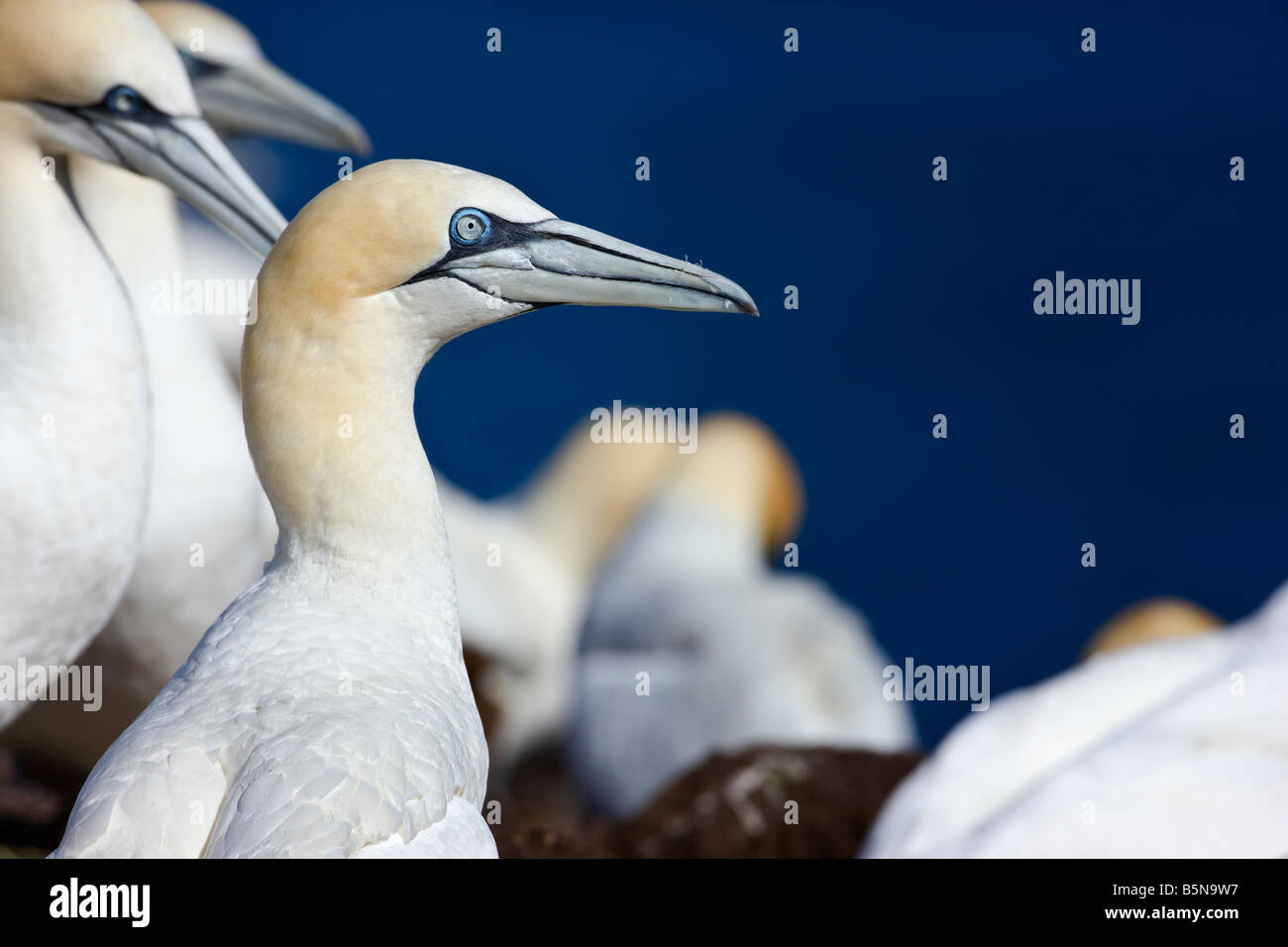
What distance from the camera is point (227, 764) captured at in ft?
7.32

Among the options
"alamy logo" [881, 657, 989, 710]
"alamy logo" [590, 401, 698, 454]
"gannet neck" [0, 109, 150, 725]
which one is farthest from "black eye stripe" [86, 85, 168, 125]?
"alamy logo" [881, 657, 989, 710]

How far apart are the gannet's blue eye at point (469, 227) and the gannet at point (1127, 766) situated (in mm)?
1404

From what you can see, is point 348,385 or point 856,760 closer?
point 348,385

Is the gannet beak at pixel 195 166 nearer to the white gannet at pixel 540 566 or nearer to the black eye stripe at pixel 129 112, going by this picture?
the black eye stripe at pixel 129 112

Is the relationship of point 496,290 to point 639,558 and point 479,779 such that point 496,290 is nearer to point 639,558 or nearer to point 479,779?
point 479,779

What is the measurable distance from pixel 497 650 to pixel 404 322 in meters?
4.90

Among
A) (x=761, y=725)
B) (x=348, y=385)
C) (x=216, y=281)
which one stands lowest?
(x=761, y=725)

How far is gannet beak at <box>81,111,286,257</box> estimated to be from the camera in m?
3.44

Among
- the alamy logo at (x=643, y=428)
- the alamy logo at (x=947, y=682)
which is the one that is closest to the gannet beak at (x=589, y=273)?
the alamy logo at (x=643, y=428)

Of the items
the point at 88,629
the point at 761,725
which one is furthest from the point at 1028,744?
the point at 761,725

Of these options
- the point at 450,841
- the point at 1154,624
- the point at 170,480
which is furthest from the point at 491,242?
the point at 1154,624

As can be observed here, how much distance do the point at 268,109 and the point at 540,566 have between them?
3933mm

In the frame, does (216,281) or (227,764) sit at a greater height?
(216,281)
